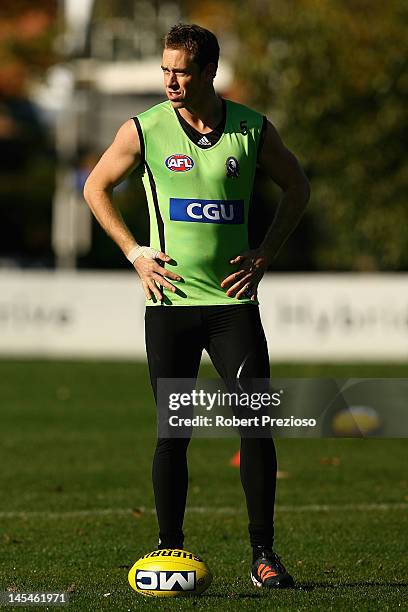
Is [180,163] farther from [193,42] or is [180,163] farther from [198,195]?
[193,42]

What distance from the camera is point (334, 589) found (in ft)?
21.1

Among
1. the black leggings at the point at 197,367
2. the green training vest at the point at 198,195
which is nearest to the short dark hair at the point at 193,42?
the green training vest at the point at 198,195

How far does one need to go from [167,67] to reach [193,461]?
6355mm

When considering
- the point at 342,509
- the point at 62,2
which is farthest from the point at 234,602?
the point at 62,2

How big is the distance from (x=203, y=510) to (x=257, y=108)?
21844mm

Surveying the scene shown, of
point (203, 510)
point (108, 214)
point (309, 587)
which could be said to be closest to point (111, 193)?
point (108, 214)

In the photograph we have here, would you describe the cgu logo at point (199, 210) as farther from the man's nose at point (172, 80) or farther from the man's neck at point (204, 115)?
the man's nose at point (172, 80)

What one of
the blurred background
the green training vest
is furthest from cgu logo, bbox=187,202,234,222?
the blurred background

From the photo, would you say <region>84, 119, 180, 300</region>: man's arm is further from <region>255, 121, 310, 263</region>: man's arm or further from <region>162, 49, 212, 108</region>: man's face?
<region>255, 121, 310, 263</region>: man's arm

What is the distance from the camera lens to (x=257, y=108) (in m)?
30.6

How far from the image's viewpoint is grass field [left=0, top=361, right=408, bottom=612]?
21.1ft

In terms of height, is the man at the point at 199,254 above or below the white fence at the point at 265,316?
below

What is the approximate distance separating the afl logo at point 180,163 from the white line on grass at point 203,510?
11.5ft

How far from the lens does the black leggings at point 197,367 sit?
6.39 metres
